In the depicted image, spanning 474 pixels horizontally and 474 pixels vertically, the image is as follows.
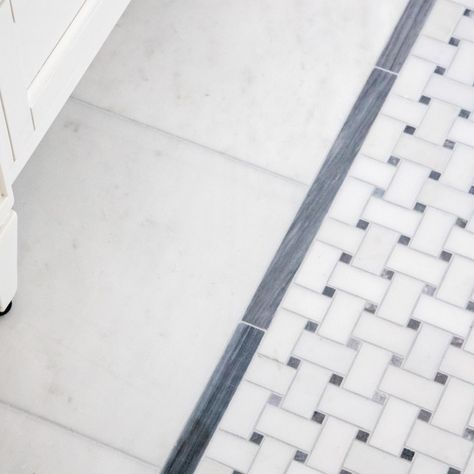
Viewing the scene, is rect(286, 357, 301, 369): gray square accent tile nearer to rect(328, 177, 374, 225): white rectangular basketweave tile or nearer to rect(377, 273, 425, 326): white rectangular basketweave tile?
rect(377, 273, 425, 326): white rectangular basketweave tile

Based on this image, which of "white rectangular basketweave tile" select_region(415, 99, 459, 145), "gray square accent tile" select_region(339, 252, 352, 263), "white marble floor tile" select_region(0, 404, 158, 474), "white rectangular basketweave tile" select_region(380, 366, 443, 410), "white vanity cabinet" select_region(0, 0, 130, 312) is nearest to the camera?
"white vanity cabinet" select_region(0, 0, 130, 312)

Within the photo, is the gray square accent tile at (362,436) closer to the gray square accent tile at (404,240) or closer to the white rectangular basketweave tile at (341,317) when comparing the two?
the white rectangular basketweave tile at (341,317)

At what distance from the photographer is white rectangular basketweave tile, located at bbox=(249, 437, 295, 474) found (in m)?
1.64

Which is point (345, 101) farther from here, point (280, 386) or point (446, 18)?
point (280, 386)

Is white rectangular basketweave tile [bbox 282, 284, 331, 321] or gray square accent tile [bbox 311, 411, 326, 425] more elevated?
white rectangular basketweave tile [bbox 282, 284, 331, 321]

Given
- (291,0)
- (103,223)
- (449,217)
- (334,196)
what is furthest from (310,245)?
(291,0)

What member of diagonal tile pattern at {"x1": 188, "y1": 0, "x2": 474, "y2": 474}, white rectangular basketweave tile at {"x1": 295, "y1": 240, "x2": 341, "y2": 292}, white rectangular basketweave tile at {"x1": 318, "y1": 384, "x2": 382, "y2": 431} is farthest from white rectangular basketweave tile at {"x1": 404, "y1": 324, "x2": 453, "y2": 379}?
white rectangular basketweave tile at {"x1": 295, "y1": 240, "x2": 341, "y2": 292}

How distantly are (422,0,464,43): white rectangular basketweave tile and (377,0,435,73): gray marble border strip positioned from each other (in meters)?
0.01

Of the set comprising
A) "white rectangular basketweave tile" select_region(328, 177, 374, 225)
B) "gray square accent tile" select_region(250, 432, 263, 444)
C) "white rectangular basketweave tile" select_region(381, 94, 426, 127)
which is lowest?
"gray square accent tile" select_region(250, 432, 263, 444)

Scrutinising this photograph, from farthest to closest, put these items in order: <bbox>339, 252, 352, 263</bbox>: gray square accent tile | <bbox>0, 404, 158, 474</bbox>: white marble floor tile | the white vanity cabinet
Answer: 1. <bbox>339, 252, 352, 263</bbox>: gray square accent tile
2. <bbox>0, 404, 158, 474</bbox>: white marble floor tile
3. the white vanity cabinet

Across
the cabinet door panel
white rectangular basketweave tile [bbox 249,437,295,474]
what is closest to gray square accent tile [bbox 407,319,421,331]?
white rectangular basketweave tile [bbox 249,437,295,474]

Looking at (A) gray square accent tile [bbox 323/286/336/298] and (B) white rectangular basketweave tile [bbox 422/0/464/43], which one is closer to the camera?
(A) gray square accent tile [bbox 323/286/336/298]

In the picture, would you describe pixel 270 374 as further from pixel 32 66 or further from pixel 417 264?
pixel 32 66

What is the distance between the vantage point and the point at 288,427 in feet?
5.51
